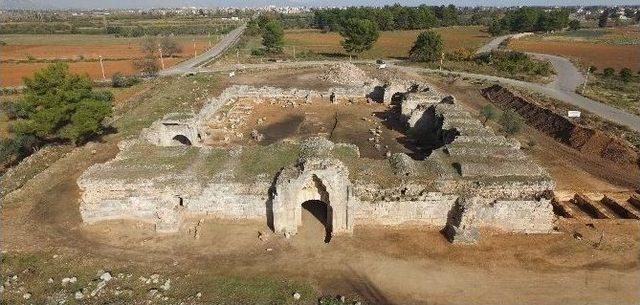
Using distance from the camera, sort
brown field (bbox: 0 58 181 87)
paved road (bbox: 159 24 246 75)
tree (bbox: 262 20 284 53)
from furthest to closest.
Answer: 1. tree (bbox: 262 20 284 53)
2. paved road (bbox: 159 24 246 75)
3. brown field (bbox: 0 58 181 87)

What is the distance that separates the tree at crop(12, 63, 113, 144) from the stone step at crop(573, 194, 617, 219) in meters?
25.4

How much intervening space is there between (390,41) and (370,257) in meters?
74.2

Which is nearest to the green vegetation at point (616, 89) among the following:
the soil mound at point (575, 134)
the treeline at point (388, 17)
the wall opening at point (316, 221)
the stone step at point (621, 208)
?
the soil mound at point (575, 134)

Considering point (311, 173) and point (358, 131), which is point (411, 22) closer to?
point (358, 131)

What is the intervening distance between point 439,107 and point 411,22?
8059cm

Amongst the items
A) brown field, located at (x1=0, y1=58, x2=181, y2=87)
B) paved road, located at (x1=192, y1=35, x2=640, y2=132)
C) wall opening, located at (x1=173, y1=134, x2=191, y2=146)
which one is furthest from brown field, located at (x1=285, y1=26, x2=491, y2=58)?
wall opening, located at (x1=173, y1=134, x2=191, y2=146)

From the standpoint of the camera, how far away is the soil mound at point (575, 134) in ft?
80.0

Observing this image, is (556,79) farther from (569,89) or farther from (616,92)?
(616,92)

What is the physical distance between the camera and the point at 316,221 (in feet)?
56.6

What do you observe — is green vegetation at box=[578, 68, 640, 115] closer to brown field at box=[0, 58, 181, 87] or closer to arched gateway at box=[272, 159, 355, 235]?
arched gateway at box=[272, 159, 355, 235]

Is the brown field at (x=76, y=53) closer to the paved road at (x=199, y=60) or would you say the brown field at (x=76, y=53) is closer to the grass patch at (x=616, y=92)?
the paved road at (x=199, y=60)

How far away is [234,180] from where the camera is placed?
16547 mm

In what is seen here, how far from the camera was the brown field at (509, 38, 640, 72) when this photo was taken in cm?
5641

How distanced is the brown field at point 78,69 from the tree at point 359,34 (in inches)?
1020
